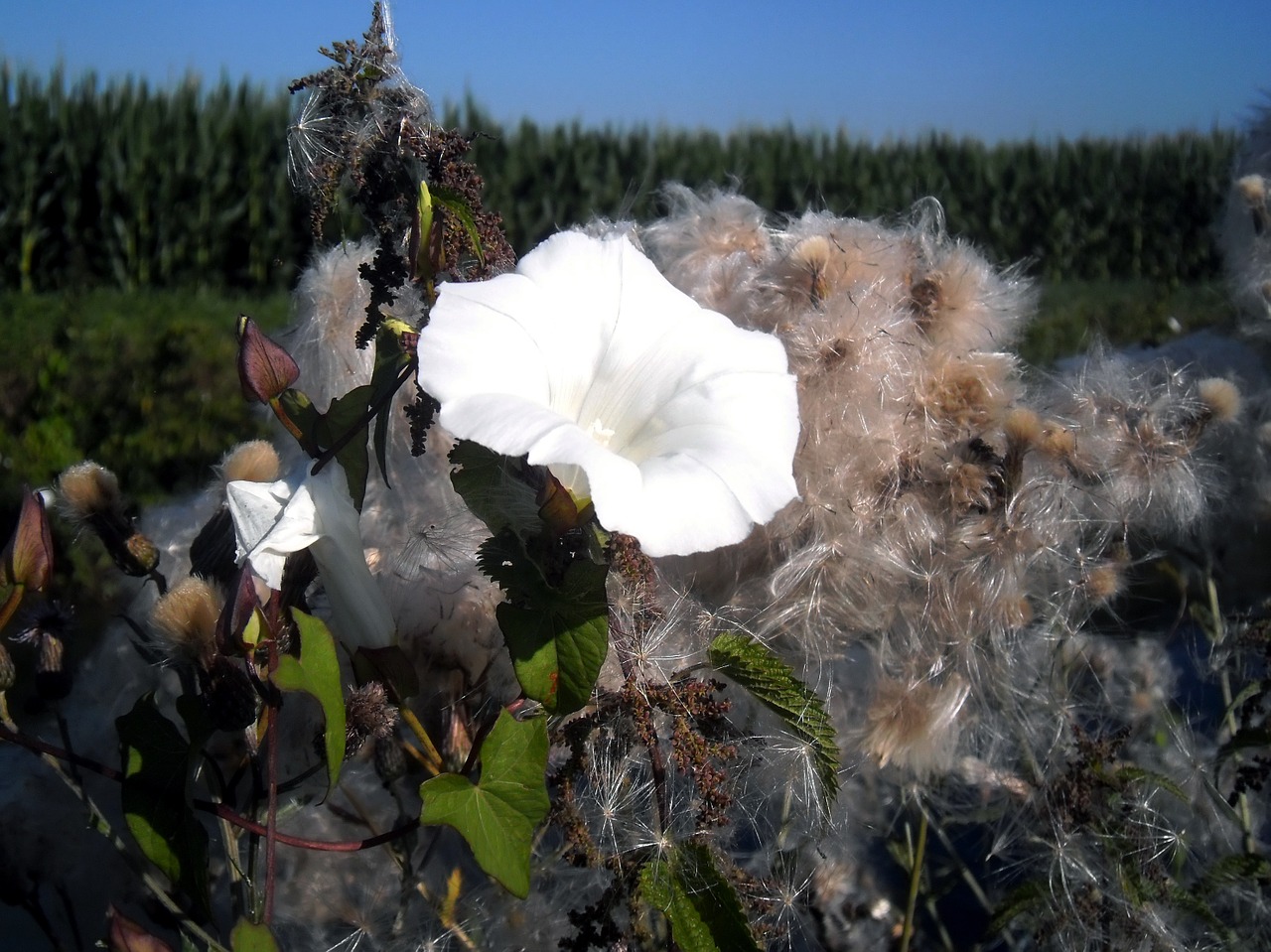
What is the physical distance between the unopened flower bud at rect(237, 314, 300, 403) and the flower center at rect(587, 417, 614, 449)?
0.26m

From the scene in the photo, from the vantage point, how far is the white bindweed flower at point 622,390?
0.68 m

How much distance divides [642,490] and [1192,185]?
20.2 metres

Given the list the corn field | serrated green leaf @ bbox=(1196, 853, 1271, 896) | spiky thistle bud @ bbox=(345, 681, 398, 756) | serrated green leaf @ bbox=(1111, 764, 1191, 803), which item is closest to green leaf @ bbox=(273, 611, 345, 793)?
spiky thistle bud @ bbox=(345, 681, 398, 756)

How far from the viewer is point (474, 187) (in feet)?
2.91

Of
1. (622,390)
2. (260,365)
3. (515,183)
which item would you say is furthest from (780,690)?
(515,183)

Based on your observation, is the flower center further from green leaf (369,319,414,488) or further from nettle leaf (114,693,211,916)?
nettle leaf (114,693,211,916)

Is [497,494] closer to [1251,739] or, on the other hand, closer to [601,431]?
[601,431]

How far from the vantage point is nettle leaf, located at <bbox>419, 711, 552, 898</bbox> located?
0.77 m

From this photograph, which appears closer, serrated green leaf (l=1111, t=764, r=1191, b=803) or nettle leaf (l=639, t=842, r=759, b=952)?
nettle leaf (l=639, t=842, r=759, b=952)

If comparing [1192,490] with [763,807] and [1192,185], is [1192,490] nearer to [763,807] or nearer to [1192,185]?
[763,807]

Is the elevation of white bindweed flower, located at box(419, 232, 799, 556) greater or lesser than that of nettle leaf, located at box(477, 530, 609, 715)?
greater

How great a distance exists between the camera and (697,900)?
891mm

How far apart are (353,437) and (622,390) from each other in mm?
238

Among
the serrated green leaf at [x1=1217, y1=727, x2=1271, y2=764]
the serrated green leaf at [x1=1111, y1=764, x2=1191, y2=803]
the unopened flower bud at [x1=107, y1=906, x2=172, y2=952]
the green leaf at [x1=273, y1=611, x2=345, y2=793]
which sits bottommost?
the serrated green leaf at [x1=1111, y1=764, x2=1191, y2=803]
